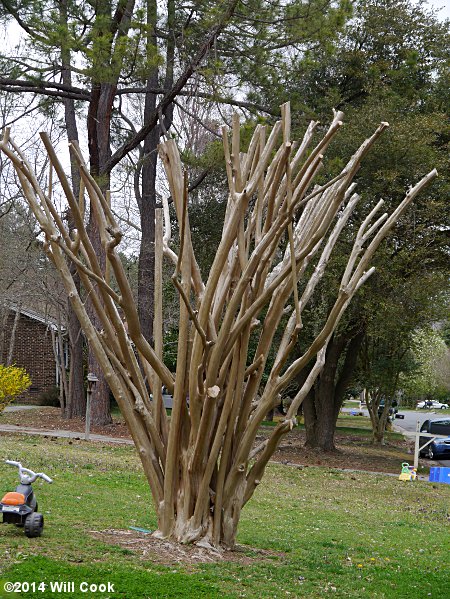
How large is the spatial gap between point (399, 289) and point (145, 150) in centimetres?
813

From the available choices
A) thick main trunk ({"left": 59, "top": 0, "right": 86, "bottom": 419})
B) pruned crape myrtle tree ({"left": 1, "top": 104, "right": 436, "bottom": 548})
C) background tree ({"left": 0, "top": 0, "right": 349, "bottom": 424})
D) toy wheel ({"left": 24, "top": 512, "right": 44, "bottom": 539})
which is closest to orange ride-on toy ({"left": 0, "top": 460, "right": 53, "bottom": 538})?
toy wheel ({"left": 24, "top": 512, "right": 44, "bottom": 539})

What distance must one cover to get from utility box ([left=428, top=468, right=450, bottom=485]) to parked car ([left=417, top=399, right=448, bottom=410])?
182 feet

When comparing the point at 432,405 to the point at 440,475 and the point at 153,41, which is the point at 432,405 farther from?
the point at 153,41

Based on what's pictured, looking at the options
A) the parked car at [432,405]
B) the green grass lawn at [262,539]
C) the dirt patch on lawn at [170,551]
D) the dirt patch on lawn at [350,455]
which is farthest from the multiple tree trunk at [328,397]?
the parked car at [432,405]

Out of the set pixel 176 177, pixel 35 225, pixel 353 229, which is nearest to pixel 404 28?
pixel 353 229

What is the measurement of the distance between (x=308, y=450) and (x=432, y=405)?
5597 centimetres

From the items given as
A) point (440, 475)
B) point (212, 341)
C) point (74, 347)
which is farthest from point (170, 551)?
point (74, 347)

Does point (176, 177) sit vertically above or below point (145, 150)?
below

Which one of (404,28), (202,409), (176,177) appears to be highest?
(404,28)

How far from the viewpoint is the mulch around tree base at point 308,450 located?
18672mm

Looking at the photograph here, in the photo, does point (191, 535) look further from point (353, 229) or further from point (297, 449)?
point (297, 449)

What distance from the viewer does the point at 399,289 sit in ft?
58.6

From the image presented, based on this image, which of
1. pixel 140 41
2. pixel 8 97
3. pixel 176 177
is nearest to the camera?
pixel 176 177

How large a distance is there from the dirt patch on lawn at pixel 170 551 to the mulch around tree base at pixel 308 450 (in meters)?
11.1
